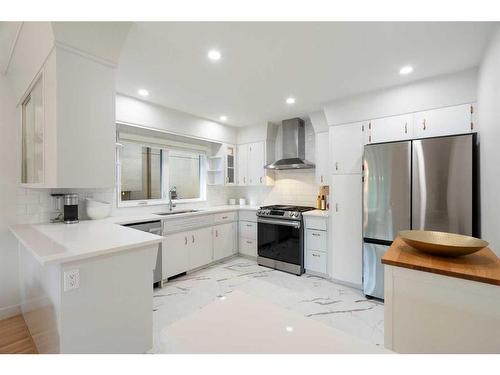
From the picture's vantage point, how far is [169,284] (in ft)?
9.97

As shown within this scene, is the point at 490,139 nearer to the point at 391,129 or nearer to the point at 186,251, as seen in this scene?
the point at 391,129

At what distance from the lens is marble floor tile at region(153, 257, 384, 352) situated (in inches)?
87.0

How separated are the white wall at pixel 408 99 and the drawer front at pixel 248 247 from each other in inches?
89.8

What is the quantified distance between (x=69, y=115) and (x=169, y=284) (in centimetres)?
227

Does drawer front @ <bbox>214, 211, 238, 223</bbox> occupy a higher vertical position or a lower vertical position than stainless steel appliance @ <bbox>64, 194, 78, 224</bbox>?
lower

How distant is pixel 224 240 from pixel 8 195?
8.77 ft

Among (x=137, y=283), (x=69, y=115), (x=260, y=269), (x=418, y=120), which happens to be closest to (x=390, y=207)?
(x=418, y=120)

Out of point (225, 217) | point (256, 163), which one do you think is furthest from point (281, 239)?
point (256, 163)

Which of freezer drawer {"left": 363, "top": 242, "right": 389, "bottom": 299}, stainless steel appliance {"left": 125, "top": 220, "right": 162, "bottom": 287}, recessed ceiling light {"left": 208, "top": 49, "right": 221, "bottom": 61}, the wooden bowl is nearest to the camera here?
the wooden bowl

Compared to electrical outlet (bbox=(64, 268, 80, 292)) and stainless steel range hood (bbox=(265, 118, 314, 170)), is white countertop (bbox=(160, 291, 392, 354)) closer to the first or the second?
electrical outlet (bbox=(64, 268, 80, 292))

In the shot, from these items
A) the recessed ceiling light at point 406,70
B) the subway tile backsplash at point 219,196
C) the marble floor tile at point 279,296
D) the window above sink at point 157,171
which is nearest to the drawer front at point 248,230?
the marble floor tile at point 279,296

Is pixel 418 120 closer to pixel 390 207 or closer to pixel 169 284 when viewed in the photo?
pixel 390 207

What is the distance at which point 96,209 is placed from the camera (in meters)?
2.56

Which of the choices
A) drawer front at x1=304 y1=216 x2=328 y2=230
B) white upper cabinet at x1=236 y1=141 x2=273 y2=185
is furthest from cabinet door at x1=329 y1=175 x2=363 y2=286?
white upper cabinet at x1=236 y1=141 x2=273 y2=185
